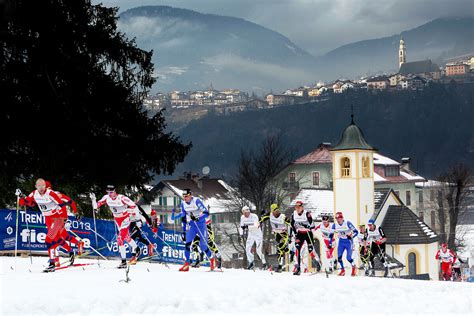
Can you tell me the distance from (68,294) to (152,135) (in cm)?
1796

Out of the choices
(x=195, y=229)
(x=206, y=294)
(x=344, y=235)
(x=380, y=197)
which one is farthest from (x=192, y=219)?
(x=380, y=197)

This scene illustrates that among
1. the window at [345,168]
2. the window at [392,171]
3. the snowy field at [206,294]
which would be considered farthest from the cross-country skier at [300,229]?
the window at [392,171]

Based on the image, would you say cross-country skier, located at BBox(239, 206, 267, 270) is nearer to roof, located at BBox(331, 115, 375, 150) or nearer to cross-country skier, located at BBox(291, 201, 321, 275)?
cross-country skier, located at BBox(291, 201, 321, 275)

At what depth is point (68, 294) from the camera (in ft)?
48.8

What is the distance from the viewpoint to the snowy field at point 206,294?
14.6 metres

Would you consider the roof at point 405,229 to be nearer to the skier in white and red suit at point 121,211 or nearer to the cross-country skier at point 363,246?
the cross-country skier at point 363,246

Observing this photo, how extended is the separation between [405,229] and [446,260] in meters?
35.6

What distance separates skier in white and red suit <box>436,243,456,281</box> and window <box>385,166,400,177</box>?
7694cm

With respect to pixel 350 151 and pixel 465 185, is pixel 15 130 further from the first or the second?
pixel 465 185

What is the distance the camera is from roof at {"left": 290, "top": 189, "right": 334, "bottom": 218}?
75125 millimetres

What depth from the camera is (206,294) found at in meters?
15.9

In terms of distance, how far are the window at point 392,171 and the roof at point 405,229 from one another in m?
38.8

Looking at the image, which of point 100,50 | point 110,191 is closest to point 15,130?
point 100,50

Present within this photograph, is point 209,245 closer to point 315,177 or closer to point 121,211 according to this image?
point 121,211
